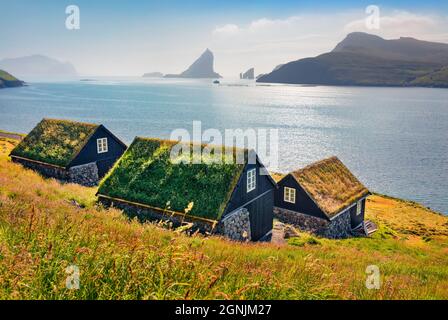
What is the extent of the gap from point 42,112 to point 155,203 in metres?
138

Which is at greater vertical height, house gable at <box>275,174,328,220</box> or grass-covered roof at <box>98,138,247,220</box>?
grass-covered roof at <box>98,138,247,220</box>

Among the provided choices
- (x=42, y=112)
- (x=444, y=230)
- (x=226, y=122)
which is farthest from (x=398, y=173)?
(x=42, y=112)

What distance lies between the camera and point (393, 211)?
4825cm

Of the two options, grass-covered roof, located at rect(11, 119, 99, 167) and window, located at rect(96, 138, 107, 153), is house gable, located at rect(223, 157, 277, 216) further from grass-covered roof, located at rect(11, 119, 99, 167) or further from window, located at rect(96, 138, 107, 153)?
window, located at rect(96, 138, 107, 153)

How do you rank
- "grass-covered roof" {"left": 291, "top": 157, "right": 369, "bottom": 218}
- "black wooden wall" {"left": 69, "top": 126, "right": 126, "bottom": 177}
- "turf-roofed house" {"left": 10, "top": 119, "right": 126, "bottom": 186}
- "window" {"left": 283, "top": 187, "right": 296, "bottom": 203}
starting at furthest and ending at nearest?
1. "window" {"left": 283, "top": 187, "right": 296, "bottom": 203}
2. "black wooden wall" {"left": 69, "top": 126, "right": 126, "bottom": 177}
3. "grass-covered roof" {"left": 291, "top": 157, "right": 369, "bottom": 218}
4. "turf-roofed house" {"left": 10, "top": 119, "right": 126, "bottom": 186}

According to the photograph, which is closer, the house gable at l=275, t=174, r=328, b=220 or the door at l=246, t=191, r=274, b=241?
the door at l=246, t=191, r=274, b=241

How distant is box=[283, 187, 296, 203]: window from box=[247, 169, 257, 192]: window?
1040 centimetres

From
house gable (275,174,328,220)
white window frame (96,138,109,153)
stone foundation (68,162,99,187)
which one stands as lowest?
house gable (275,174,328,220)

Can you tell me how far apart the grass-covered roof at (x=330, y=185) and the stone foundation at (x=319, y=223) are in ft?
3.90

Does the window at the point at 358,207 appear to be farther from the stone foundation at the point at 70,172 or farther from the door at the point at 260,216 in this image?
the stone foundation at the point at 70,172

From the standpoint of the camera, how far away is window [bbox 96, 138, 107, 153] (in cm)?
3659

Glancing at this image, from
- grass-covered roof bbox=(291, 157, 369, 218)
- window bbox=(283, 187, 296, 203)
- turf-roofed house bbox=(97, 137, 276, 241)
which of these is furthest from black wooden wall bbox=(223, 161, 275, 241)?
grass-covered roof bbox=(291, 157, 369, 218)

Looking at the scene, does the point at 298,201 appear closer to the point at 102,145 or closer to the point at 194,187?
the point at 194,187

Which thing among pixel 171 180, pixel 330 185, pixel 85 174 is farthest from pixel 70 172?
pixel 330 185
